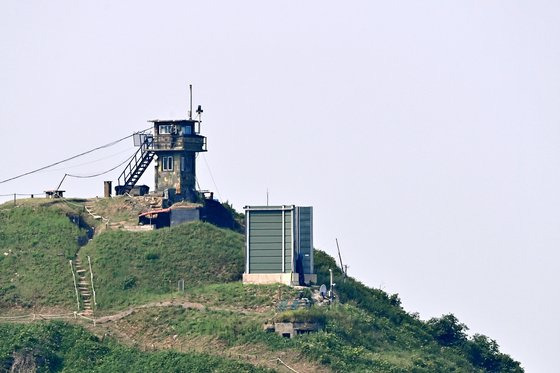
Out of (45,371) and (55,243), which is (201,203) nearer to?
(55,243)

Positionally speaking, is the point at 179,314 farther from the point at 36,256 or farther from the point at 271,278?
the point at 36,256

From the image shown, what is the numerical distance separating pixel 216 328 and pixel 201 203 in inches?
811

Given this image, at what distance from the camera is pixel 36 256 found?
143 m

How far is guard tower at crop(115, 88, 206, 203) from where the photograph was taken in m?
148

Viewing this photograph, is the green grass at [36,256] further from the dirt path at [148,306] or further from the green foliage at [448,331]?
the green foliage at [448,331]

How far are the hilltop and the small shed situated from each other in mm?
1796

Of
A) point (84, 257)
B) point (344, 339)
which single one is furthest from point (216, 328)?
point (84, 257)

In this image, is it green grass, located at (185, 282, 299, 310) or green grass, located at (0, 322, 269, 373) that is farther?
green grass, located at (185, 282, 299, 310)

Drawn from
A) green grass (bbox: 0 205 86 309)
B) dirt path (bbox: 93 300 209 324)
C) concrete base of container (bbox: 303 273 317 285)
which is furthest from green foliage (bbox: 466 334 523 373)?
green grass (bbox: 0 205 86 309)

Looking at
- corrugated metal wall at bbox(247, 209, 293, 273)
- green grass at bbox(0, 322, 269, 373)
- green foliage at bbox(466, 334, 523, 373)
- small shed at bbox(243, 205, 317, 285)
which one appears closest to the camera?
green grass at bbox(0, 322, 269, 373)

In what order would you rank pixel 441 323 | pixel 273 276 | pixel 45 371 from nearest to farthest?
1. pixel 45 371
2. pixel 273 276
3. pixel 441 323

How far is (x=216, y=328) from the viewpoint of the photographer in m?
130

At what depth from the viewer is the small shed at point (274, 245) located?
137m

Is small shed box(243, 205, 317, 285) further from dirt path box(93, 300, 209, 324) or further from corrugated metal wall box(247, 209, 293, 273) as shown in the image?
dirt path box(93, 300, 209, 324)
